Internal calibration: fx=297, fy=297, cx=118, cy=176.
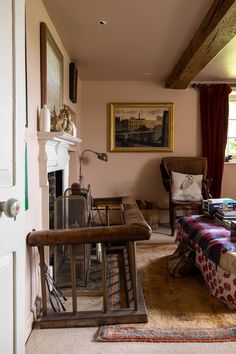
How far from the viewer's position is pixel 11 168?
3.86 ft

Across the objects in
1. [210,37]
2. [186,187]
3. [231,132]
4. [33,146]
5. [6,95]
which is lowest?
[186,187]

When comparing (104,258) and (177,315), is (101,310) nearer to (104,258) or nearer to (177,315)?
(104,258)

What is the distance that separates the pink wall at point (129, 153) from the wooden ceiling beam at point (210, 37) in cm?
93

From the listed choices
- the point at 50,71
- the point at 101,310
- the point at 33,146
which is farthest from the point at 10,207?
the point at 50,71

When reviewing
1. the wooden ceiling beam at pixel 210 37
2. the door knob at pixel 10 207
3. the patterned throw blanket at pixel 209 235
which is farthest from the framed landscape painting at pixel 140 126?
the door knob at pixel 10 207

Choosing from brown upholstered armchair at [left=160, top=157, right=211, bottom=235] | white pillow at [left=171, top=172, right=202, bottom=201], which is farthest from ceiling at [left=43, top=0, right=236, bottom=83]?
white pillow at [left=171, top=172, right=202, bottom=201]

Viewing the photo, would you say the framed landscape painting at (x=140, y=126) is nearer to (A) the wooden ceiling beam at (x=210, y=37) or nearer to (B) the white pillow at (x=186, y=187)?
(B) the white pillow at (x=186, y=187)

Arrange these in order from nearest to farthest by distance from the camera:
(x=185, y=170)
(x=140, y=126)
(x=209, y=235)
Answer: (x=209, y=235), (x=185, y=170), (x=140, y=126)

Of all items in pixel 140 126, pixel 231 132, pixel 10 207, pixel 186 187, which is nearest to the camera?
pixel 10 207

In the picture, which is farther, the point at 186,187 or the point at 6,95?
the point at 186,187

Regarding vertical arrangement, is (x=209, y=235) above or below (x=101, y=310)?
above

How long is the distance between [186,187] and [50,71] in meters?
2.70

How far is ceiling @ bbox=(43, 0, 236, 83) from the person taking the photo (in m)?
2.45

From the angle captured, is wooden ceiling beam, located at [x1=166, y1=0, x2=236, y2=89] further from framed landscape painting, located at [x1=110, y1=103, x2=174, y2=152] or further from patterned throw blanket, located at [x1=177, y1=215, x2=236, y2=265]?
patterned throw blanket, located at [x1=177, y1=215, x2=236, y2=265]
